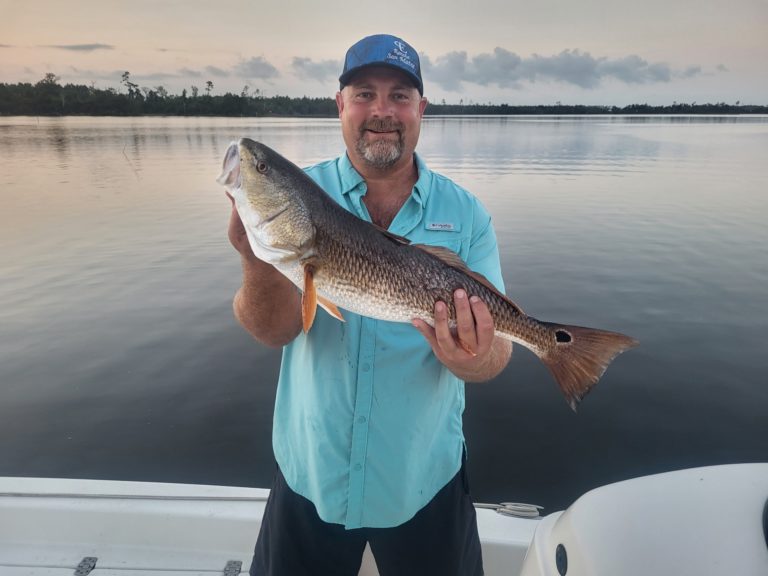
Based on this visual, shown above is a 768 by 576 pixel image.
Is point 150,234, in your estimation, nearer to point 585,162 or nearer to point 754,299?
point 754,299

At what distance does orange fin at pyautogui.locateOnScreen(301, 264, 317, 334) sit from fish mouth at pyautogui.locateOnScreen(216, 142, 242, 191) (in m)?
0.55

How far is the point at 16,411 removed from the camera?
7.42 metres

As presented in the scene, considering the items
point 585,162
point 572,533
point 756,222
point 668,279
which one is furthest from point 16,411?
point 585,162

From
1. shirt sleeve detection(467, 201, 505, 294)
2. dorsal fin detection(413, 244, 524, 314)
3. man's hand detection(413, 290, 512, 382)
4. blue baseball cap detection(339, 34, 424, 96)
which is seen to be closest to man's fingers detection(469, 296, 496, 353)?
man's hand detection(413, 290, 512, 382)

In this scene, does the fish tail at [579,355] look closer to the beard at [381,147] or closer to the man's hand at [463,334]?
the man's hand at [463,334]

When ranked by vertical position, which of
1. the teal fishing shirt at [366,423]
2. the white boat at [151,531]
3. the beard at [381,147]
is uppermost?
the beard at [381,147]

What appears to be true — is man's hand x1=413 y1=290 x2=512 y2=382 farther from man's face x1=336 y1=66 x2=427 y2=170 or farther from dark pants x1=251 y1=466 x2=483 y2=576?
man's face x1=336 y1=66 x2=427 y2=170

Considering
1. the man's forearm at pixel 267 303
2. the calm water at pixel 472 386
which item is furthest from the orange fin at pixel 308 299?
the calm water at pixel 472 386

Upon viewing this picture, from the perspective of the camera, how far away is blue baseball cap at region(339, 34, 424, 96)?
298 cm

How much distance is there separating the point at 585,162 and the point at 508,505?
1456 inches

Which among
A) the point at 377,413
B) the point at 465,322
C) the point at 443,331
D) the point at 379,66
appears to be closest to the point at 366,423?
the point at 377,413

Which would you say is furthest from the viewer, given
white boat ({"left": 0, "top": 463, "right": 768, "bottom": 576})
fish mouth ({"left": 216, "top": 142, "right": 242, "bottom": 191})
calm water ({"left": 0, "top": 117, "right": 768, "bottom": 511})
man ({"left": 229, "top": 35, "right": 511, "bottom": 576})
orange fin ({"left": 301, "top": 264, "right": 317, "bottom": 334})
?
calm water ({"left": 0, "top": 117, "right": 768, "bottom": 511})

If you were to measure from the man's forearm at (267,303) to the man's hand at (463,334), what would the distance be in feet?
2.21

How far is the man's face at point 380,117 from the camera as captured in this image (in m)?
2.98
